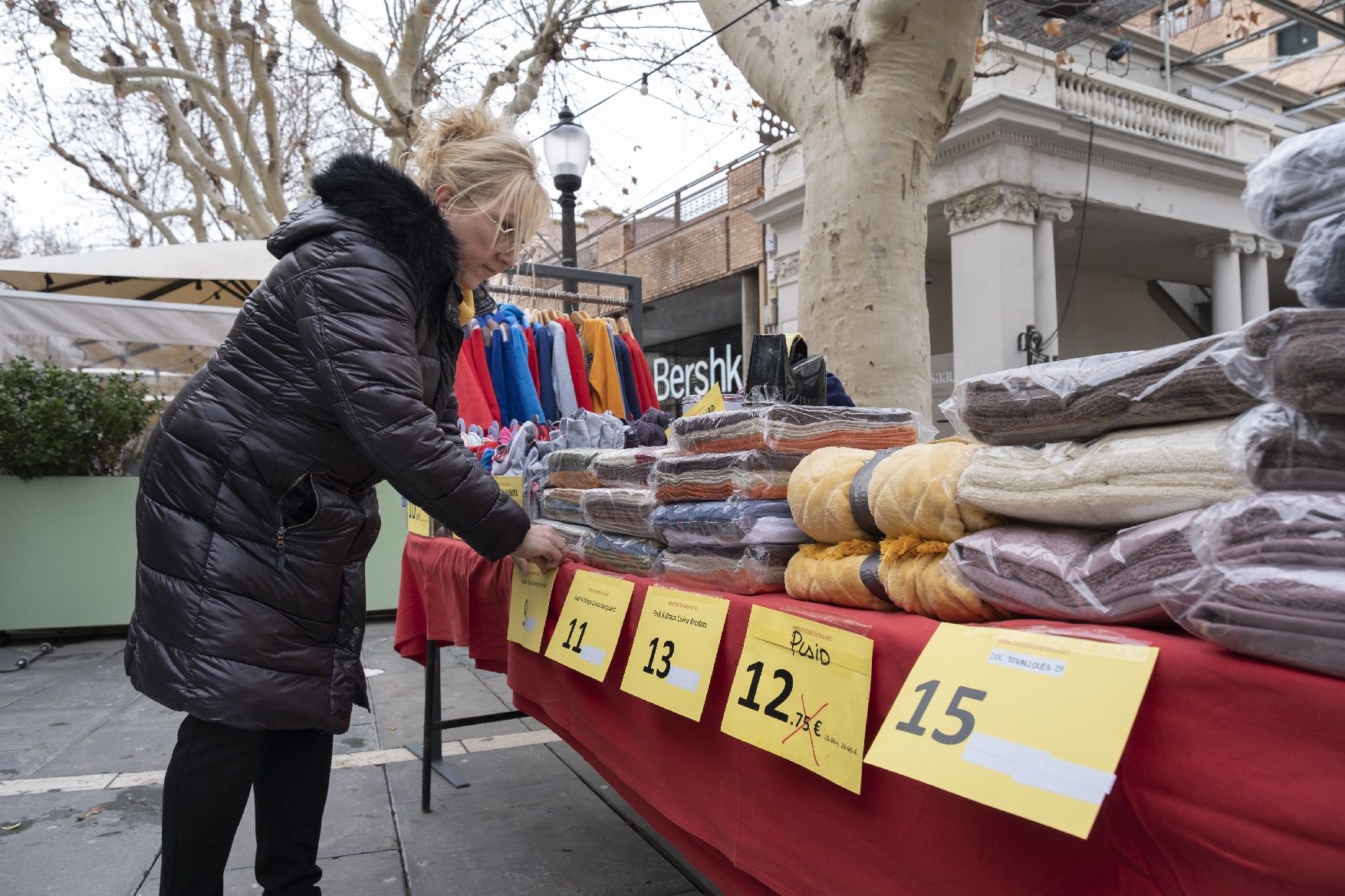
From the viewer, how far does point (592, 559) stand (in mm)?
2098

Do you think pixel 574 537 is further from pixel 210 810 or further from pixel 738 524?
pixel 210 810

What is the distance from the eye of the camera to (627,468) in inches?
81.4

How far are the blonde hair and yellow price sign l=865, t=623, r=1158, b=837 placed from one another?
4.48ft

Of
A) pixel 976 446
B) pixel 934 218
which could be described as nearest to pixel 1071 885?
pixel 976 446

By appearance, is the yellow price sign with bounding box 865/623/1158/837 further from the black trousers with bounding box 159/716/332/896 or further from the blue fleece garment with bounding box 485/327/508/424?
the blue fleece garment with bounding box 485/327/508/424

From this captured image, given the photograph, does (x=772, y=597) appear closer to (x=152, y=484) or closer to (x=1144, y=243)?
(x=152, y=484)

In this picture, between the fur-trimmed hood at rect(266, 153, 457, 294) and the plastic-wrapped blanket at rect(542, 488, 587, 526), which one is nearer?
the fur-trimmed hood at rect(266, 153, 457, 294)

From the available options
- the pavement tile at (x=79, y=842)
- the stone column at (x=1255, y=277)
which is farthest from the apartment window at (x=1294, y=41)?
the pavement tile at (x=79, y=842)

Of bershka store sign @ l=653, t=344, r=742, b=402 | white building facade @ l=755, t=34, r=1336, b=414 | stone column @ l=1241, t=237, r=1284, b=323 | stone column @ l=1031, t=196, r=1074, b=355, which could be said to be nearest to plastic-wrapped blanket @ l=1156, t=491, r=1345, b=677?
white building facade @ l=755, t=34, r=1336, b=414

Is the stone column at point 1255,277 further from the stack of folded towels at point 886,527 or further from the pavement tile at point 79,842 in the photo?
the pavement tile at point 79,842

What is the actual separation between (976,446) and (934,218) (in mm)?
12740

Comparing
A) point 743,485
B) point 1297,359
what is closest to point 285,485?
A: point 743,485

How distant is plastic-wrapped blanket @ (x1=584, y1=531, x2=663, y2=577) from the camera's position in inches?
74.9

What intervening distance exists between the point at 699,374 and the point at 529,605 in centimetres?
1671
